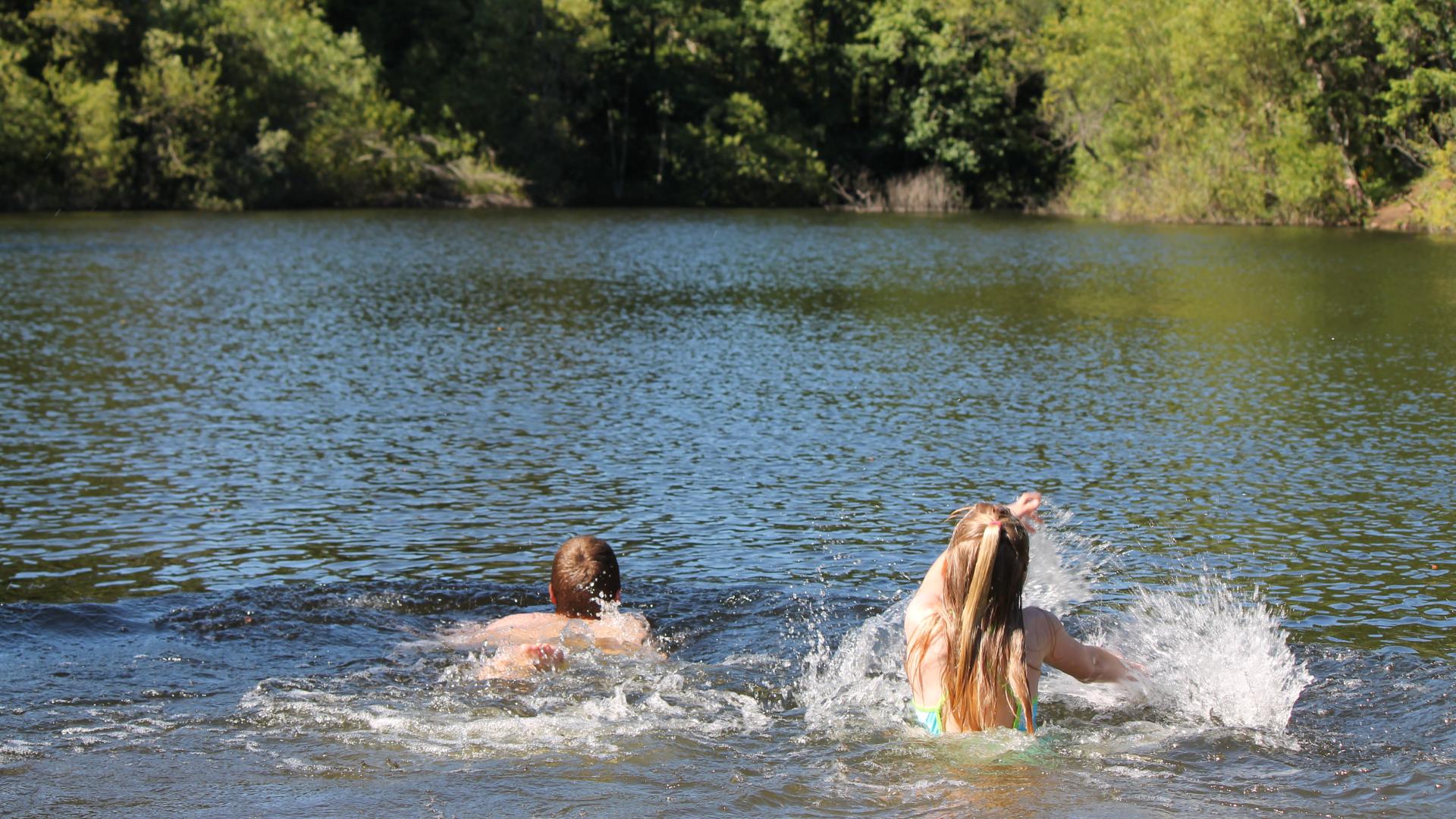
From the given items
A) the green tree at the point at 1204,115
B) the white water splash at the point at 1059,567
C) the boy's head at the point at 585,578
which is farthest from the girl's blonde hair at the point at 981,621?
the green tree at the point at 1204,115

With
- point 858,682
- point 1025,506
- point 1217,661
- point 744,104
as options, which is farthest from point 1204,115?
point 1025,506

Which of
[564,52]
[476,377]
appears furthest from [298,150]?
[476,377]

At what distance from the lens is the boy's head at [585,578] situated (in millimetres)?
7219

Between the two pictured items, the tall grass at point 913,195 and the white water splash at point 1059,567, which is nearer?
the white water splash at point 1059,567

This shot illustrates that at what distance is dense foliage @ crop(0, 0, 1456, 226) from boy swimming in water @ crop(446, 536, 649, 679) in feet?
118

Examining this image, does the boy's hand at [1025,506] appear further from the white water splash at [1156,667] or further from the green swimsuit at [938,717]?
the white water splash at [1156,667]

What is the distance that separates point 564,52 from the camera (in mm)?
61250

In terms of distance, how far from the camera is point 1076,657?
19.6ft

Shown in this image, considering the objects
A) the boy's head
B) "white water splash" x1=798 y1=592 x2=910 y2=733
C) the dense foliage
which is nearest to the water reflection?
"white water splash" x1=798 y1=592 x2=910 y2=733

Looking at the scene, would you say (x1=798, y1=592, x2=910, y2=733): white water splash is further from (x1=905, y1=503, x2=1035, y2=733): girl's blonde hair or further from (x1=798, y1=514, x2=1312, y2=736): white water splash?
(x1=905, y1=503, x2=1035, y2=733): girl's blonde hair

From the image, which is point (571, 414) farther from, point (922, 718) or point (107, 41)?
point (107, 41)

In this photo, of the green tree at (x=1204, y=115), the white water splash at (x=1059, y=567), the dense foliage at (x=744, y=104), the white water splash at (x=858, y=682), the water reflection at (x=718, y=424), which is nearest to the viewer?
the white water splash at (x=858, y=682)

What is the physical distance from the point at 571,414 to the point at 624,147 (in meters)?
52.8

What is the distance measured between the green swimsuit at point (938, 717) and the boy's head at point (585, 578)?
69.7 inches
